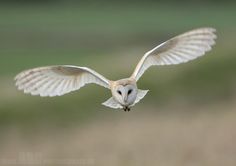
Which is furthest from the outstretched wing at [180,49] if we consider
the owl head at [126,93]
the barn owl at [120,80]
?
the owl head at [126,93]

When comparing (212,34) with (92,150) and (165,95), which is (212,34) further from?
(165,95)

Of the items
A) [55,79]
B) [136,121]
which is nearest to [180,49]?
[55,79]

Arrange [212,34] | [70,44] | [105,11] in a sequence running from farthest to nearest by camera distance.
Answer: [105,11] < [70,44] < [212,34]

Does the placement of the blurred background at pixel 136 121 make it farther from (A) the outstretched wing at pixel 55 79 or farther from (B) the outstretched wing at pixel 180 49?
(A) the outstretched wing at pixel 55 79

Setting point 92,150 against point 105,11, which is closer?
point 92,150

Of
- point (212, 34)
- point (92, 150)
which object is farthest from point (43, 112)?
point (212, 34)

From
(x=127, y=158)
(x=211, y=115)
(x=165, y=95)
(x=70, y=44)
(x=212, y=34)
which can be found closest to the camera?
(x=212, y=34)

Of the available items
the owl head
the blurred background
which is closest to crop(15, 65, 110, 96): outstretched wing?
the owl head

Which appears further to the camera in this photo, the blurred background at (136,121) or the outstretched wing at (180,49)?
the blurred background at (136,121)

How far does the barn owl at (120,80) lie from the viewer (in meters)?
2.19

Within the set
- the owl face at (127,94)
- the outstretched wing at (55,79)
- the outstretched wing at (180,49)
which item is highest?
the outstretched wing at (180,49)

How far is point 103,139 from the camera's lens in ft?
23.2

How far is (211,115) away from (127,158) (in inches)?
56.4

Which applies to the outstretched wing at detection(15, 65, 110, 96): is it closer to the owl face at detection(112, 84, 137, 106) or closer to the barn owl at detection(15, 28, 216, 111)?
the barn owl at detection(15, 28, 216, 111)
